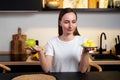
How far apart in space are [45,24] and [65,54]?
116 centimetres

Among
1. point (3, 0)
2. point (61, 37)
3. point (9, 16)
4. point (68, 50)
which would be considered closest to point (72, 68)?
point (68, 50)

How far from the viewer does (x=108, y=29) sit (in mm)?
2986

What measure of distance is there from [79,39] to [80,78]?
1.50 feet

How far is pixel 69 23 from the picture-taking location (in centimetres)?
177

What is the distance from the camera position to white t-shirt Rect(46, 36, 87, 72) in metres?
1.86

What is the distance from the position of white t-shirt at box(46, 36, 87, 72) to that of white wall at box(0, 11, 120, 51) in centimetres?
109

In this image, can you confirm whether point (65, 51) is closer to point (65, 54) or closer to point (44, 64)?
point (65, 54)

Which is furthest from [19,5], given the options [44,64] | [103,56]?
[103,56]

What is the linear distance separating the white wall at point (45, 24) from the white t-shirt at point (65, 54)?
1091mm

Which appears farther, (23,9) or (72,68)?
(23,9)

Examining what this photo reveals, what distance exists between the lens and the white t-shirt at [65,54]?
1.86m

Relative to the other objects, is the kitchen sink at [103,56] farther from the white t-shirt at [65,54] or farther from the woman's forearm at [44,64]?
the woman's forearm at [44,64]

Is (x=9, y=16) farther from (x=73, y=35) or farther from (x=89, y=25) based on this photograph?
(x=73, y=35)

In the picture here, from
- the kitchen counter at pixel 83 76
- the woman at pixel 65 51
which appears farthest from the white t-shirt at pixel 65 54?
the kitchen counter at pixel 83 76
